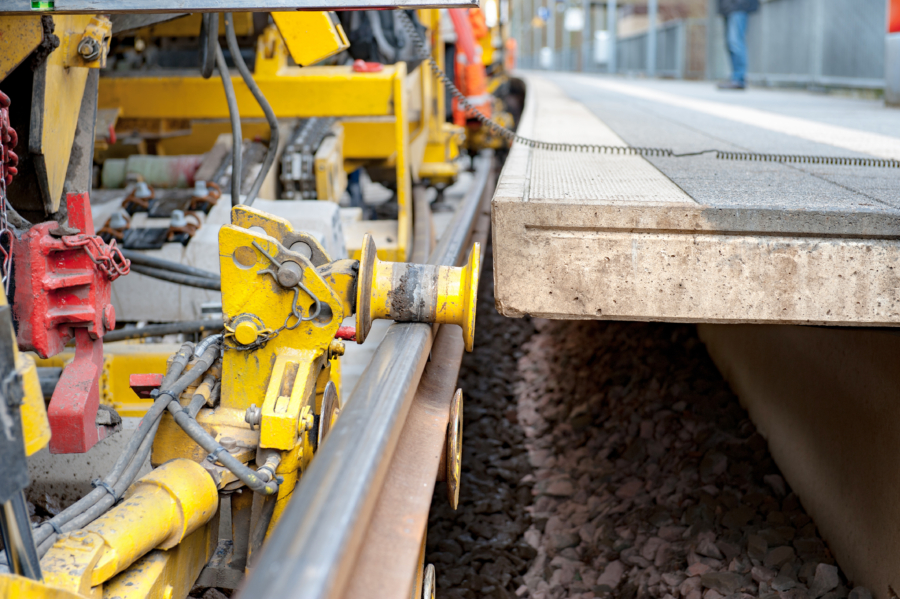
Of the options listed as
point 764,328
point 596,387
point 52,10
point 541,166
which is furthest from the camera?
point 596,387

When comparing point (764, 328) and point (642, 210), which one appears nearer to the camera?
point (642, 210)

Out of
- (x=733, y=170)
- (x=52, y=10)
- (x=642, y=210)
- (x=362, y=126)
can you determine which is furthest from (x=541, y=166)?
(x=362, y=126)

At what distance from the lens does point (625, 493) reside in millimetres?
3391

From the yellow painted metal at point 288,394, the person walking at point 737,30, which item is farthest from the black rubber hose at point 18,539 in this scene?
the person walking at point 737,30

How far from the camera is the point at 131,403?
10.2 ft

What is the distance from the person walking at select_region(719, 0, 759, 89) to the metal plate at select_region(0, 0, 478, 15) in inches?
422

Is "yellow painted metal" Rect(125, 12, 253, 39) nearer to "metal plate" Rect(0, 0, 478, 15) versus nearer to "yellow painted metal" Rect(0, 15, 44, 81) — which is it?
A: "yellow painted metal" Rect(0, 15, 44, 81)

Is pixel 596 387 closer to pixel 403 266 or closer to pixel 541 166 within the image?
pixel 541 166

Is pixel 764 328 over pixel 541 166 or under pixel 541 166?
under

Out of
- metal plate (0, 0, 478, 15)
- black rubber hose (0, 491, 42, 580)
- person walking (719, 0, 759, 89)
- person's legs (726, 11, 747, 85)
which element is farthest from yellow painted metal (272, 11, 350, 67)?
person's legs (726, 11, 747, 85)

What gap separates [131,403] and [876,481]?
265 centimetres

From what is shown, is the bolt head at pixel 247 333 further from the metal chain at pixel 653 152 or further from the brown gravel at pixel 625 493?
the metal chain at pixel 653 152

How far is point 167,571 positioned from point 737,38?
1207 centimetres

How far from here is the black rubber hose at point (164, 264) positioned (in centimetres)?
329
